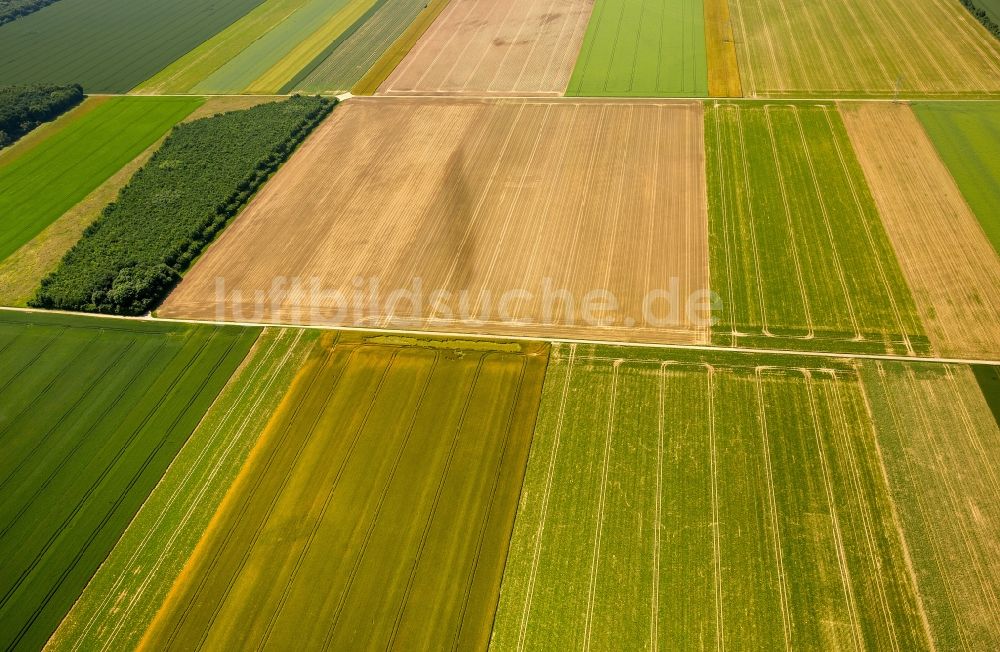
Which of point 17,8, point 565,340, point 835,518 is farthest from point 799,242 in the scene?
point 17,8

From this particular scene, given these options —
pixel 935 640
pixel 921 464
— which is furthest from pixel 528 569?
pixel 921 464

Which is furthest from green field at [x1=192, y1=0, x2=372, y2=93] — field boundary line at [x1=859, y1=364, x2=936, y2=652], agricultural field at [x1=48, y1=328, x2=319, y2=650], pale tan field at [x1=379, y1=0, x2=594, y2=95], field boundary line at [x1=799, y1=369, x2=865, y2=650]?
field boundary line at [x1=859, y1=364, x2=936, y2=652]

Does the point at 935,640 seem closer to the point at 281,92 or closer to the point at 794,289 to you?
the point at 794,289

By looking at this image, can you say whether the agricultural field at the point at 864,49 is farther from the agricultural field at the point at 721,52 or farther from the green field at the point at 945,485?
the green field at the point at 945,485

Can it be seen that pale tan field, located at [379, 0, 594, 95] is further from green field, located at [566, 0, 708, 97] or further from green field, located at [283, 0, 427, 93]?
green field, located at [283, 0, 427, 93]

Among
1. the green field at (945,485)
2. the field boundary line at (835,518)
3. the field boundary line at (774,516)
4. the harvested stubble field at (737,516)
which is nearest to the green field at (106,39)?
the harvested stubble field at (737,516)

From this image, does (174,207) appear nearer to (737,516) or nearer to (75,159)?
(75,159)
